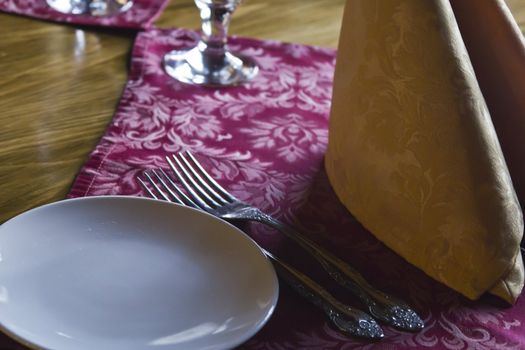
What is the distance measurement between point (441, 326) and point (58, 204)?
0.27 m

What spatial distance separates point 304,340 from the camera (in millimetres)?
501

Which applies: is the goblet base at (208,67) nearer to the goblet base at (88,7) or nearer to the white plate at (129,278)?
the goblet base at (88,7)

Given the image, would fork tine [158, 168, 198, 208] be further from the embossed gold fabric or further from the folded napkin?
the folded napkin

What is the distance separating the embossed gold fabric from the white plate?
131 mm

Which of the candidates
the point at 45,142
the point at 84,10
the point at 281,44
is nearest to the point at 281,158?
the point at 45,142

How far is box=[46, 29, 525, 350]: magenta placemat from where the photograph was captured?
525mm

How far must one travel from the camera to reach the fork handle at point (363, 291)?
0.52 metres

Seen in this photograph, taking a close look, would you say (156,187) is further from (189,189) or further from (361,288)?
(361,288)

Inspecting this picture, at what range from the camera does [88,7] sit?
1.05 m

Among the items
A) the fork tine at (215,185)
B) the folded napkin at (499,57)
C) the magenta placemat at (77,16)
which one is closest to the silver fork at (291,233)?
the fork tine at (215,185)

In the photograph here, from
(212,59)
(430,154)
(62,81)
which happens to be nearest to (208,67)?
(212,59)

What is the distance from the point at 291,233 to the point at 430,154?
0.38 feet

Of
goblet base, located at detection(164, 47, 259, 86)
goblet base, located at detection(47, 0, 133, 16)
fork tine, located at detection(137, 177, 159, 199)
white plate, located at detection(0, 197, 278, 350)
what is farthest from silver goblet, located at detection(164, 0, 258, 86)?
white plate, located at detection(0, 197, 278, 350)

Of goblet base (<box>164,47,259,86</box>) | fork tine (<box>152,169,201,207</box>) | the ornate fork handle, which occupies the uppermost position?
the ornate fork handle
